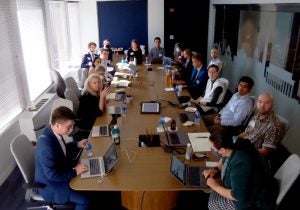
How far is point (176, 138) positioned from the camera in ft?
9.12

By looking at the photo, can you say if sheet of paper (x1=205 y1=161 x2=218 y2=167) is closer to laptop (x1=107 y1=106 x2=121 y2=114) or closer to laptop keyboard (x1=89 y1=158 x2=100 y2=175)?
laptop keyboard (x1=89 y1=158 x2=100 y2=175)

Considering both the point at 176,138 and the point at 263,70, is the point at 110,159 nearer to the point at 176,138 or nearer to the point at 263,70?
the point at 176,138

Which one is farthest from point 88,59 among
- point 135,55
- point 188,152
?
point 188,152

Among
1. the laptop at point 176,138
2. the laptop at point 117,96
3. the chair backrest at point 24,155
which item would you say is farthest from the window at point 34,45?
the laptop at point 176,138

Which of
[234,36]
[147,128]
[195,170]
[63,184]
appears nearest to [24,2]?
[147,128]

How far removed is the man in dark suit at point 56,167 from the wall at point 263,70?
296cm

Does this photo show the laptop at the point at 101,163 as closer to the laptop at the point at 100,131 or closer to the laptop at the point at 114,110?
the laptop at the point at 100,131

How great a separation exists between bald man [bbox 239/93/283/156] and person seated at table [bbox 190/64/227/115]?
3.82ft

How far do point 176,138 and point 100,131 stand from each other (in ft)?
2.76

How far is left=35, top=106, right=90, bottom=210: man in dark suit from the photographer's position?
2.15 meters

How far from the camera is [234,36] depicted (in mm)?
6555

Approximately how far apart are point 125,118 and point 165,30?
5910 mm

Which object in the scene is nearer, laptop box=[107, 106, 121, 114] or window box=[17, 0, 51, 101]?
laptop box=[107, 106, 121, 114]

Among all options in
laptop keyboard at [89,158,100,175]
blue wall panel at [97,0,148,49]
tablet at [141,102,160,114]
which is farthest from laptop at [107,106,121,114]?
blue wall panel at [97,0,148,49]
